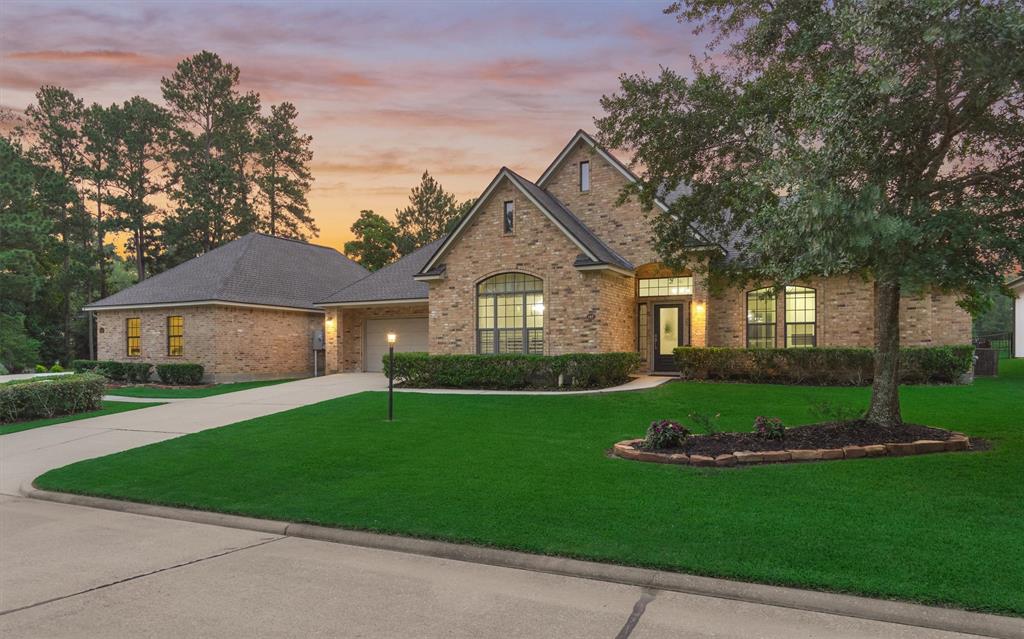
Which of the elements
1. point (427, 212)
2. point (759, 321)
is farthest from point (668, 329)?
point (427, 212)

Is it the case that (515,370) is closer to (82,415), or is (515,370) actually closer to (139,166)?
(82,415)

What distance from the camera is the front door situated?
2056 centimetres

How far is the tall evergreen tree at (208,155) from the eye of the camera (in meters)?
41.8

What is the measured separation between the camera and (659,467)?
7609 millimetres

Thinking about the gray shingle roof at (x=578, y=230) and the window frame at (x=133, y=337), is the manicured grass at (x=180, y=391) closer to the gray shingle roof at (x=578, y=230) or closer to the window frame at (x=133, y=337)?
the window frame at (x=133, y=337)

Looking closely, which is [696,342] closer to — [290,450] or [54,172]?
[290,450]

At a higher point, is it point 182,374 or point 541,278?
point 541,278

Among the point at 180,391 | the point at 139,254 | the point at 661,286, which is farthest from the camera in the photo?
the point at 139,254

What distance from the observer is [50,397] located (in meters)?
14.9

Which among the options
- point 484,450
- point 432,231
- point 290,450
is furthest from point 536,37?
point 432,231

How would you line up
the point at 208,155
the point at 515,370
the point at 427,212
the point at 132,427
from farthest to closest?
1. the point at 427,212
2. the point at 208,155
3. the point at 515,370
4. the point at 132,427

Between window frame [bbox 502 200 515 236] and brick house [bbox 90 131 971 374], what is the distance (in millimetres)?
37

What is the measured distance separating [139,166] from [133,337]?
72.3 ft

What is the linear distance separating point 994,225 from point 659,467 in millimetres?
4645
